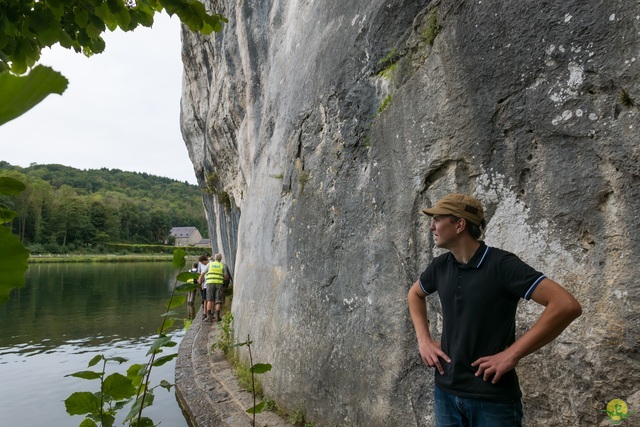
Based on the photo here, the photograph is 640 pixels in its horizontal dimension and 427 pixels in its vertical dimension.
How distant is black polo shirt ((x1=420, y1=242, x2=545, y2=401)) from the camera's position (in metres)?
2.12

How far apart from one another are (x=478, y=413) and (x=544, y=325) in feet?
1.66

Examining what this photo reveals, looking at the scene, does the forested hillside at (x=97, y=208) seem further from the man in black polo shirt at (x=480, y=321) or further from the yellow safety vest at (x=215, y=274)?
the man in black polo shirt at (x=480, y=321)

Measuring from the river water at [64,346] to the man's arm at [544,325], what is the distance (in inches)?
53.5

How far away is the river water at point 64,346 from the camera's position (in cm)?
771

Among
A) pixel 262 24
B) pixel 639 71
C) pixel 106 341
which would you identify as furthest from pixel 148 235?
pixel 639 71

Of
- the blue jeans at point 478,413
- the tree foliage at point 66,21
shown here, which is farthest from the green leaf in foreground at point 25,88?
the blue jeans at point 478,413

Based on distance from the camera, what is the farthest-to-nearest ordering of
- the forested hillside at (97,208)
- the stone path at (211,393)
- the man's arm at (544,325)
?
the forested hillside at (97,208) → the stone path at (211,393) → the man's arm at (544,325)

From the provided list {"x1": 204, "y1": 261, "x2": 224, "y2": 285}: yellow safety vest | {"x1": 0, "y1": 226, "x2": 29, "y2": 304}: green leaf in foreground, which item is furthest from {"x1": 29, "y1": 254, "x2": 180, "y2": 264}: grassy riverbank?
{"x1": 0, "y1": 226, "x2": 29, "y2": 304}: green leaf in foreground

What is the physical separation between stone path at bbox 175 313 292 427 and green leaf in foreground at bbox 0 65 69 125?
13.1 ft

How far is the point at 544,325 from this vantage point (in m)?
2.00

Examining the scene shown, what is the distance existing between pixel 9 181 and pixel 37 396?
→ 915 centimetres

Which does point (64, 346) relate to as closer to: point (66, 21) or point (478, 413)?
point (66, 21)

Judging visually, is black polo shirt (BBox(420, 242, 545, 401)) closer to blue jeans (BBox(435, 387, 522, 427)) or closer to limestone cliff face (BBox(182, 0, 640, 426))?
blue jeans (BBox(435, 387, 522, 427))

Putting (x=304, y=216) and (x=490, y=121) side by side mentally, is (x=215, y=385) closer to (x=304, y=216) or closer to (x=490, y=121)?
(x=304, y=216)
